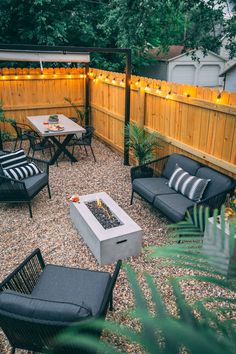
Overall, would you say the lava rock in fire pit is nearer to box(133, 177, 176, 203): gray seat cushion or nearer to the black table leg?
box(133, 177, 176, 203): gray seat cushion

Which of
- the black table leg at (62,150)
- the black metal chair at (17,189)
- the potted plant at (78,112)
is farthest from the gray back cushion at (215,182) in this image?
the potted plant at (78,112)

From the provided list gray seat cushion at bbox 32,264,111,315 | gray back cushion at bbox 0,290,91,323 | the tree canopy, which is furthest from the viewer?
the tree canopy

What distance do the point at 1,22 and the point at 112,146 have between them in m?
6.62

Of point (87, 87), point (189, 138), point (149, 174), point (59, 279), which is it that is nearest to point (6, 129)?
point (87, 87)

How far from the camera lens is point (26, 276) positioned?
3.42 metres

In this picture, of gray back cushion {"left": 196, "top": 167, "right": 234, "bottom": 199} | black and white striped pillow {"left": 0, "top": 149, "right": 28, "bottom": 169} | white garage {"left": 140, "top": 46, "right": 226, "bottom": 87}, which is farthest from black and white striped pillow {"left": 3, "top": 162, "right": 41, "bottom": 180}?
white garage {"left": 140, "top": 46, "right": 226, "bottom": 87}

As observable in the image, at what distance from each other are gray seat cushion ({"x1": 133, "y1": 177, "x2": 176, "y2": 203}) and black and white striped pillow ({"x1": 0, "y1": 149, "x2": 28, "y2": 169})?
7.21ft

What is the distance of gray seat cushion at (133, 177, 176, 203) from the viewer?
5.57 m

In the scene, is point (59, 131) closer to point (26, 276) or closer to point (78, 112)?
point (78, 112)

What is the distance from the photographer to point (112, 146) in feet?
30.9

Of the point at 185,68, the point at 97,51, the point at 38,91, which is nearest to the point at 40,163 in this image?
the point at 97,51

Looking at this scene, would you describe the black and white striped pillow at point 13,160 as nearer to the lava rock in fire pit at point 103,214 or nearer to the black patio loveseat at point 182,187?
the lava rock in fire pit at point 103,214

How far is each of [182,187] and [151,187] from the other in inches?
22.8

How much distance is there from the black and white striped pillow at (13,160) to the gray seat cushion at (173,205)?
2.70m
